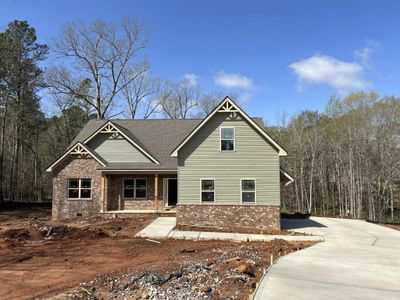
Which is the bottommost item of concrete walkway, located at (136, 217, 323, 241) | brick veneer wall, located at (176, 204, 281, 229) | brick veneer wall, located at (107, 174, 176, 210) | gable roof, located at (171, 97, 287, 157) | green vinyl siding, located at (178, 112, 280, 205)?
concrete walkway, located at (136, 217, 323, 241)

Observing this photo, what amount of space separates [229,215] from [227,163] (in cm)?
273

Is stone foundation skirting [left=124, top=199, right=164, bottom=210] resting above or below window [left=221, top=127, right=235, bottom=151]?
below

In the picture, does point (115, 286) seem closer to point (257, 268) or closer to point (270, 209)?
point (257, 268)

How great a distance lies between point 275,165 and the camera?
19453 mm

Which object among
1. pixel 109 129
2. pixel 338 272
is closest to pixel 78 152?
pixel 109 129

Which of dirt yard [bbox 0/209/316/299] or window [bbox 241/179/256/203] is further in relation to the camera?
window [bbox 241/179/256/203]

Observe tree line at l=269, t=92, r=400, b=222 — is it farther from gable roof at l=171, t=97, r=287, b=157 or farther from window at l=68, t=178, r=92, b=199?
window at l=68, t=178, r=92, b=199

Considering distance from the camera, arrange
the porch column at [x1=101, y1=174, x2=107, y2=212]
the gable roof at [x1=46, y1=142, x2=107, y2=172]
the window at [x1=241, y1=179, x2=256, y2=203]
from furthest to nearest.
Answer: the gable roof at [x1=46, y1=142, x2=107, y2=172]
the porch column at [x1=101, y1=174, x2=107, y2=212]
the window at [x1=241, y1=179, x2=256, y2=203]

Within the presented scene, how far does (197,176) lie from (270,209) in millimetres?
4164

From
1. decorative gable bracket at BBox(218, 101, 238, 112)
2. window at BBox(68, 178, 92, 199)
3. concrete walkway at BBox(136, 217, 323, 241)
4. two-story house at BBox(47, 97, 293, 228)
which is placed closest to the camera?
concrete walkway at BBox(136, 217, 323, 241)

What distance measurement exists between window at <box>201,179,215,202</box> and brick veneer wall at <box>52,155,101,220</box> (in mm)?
7158

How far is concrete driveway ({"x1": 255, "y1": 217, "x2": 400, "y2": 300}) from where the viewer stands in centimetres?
788

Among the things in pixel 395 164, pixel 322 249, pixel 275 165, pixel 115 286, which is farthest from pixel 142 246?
pixel 395 164

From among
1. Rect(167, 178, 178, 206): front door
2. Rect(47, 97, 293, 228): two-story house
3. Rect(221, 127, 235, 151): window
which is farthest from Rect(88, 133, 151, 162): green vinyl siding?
Rect(221, 127, 235, 151): window
